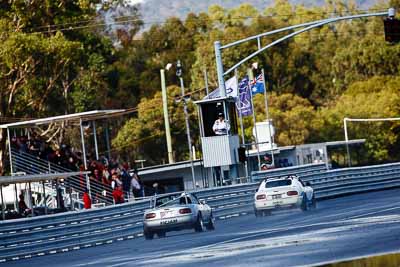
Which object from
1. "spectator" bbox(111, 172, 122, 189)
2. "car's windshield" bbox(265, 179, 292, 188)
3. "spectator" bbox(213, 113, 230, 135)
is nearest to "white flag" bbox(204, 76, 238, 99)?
"spectator" bbox(213, 113, 230, 135)

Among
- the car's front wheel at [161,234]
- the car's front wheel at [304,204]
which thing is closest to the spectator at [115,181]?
the car's front wheel at [304,204]

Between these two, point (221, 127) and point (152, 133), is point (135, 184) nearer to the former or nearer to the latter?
point (221, 127)

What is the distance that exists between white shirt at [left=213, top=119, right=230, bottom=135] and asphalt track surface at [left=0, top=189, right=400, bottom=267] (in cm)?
964

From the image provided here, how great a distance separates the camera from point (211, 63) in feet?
336

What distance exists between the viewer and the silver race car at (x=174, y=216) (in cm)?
3158

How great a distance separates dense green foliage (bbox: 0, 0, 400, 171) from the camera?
66062 mm

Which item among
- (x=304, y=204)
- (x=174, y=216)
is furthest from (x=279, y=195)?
(x=174, y=216)

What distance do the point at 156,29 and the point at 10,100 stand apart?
2122 inches

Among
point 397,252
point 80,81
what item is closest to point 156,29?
point 80,81

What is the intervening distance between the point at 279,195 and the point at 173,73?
239 ft

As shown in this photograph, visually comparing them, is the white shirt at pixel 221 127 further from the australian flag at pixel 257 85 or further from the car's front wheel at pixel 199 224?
the car's front wheel at pixel 199 224

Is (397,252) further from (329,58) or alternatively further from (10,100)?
(329,58)

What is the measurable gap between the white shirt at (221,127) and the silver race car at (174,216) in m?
12.1

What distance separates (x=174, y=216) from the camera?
1243 inches
